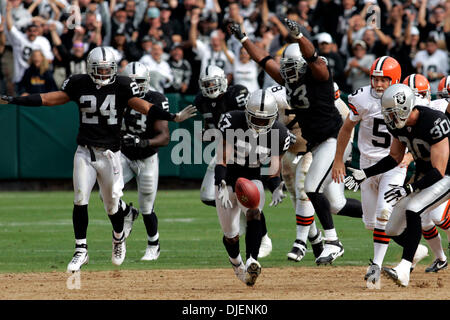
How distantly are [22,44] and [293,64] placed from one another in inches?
308

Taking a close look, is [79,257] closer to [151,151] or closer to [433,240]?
[151,151]

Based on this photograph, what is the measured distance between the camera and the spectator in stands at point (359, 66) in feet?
49.2

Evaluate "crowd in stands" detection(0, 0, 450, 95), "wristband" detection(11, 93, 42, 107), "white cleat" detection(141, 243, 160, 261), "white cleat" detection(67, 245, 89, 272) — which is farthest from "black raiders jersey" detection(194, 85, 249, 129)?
"crowd in stands" detection(0, 0, 450, 95)

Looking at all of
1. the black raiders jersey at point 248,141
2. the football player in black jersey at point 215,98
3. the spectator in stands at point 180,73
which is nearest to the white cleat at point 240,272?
the black raiders jersey at point 248,141

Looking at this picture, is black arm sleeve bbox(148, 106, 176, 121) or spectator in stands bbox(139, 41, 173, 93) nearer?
black arm sleeve bbox(148, 106, 176, 121)

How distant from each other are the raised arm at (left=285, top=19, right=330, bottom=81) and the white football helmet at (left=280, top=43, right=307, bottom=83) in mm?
142

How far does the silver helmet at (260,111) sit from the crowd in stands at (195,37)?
7.39 metres

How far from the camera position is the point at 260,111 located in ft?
23.6

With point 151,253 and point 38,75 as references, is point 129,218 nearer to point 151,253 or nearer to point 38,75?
point 151,253

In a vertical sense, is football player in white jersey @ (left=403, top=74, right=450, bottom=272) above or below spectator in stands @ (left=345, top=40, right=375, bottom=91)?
above

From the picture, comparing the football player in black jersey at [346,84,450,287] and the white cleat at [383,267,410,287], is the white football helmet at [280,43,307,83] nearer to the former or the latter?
the football player in black jersey at [346,84,450,287]

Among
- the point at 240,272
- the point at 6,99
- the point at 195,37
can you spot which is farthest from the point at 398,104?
the point at 195,37

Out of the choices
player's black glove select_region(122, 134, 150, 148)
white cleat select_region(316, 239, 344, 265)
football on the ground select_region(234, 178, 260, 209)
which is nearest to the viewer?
football on the ground select_region(234, 178, 260, 209)

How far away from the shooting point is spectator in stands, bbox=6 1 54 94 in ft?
50.1
